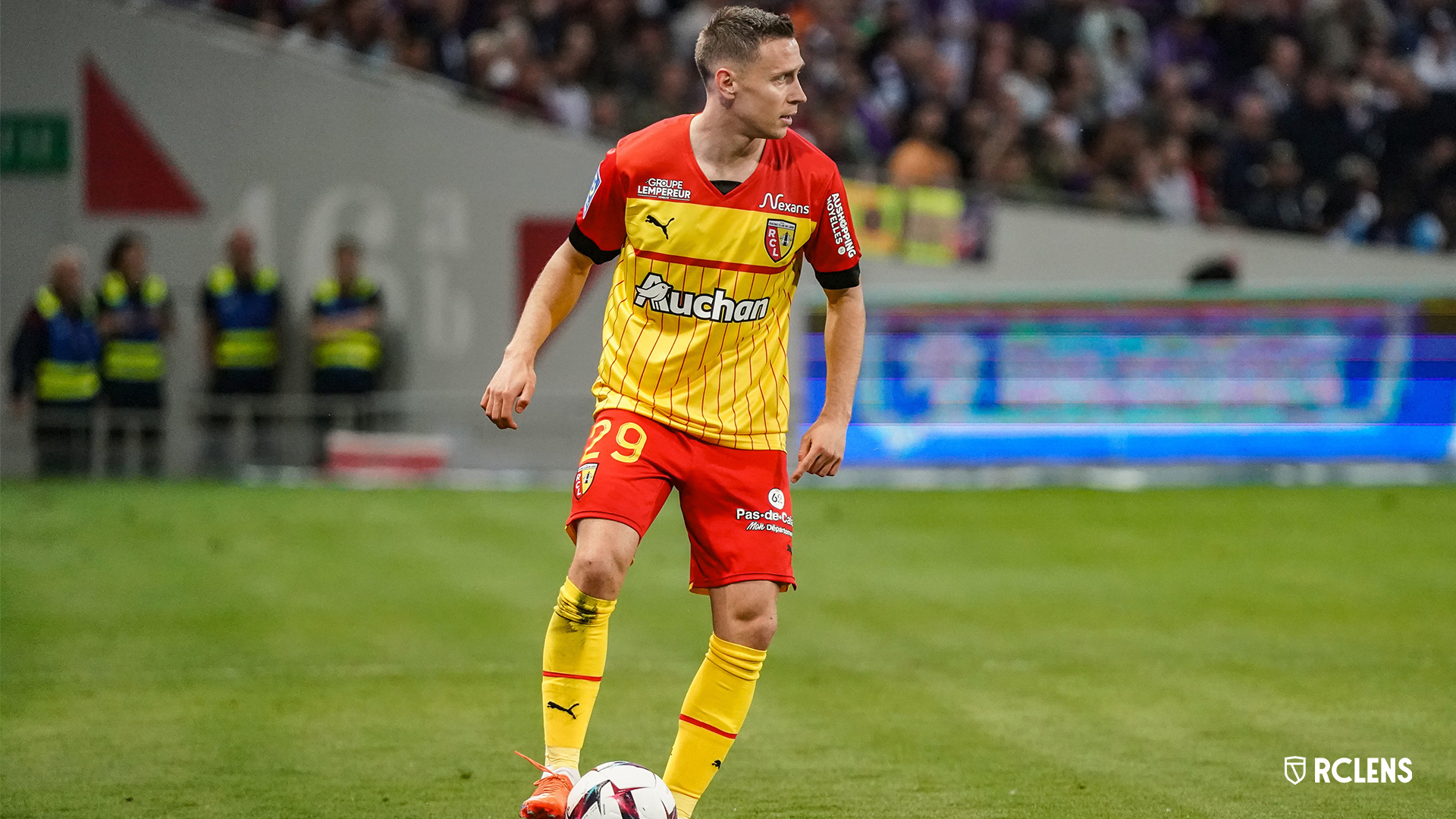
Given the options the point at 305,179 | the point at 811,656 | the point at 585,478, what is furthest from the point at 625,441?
the point at 305,179

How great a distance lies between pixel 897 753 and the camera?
6.33m

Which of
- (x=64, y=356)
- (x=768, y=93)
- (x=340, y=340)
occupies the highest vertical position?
(x=768, y=93)

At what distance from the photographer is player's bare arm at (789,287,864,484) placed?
17.1ft

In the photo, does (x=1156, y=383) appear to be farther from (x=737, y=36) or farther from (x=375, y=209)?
(x=737, y=36)

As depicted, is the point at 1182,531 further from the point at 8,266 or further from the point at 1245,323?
the point at 8,266

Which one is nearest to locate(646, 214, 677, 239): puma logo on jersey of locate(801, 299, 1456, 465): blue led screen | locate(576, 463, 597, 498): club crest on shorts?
locate(576, 463, 597, 498): club crest on shorts

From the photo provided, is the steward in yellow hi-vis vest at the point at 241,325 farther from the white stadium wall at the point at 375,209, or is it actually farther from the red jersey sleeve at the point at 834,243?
the red jersey sleeve at the point at 834,243

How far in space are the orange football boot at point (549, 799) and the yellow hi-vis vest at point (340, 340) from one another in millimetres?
12184

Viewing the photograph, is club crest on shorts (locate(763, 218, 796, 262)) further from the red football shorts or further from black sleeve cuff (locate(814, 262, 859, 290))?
the red football shorts

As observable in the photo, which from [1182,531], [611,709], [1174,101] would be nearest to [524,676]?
[611,709]

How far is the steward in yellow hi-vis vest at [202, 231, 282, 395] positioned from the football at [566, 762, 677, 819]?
12523mm

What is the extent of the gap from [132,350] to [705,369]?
12217mm

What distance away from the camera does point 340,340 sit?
1673 centimetres

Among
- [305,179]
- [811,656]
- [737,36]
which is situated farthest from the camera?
[305,179]
